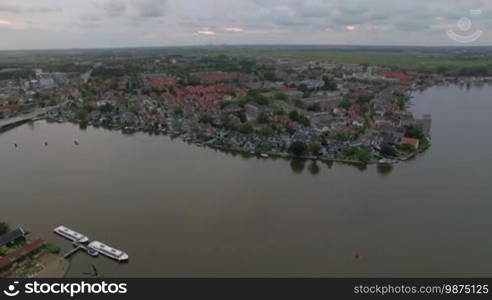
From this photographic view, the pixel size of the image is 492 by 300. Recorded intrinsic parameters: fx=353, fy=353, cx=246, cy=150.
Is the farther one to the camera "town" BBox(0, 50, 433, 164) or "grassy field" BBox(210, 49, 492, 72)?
"grassy field" BBox(210, 49, 492, 72)

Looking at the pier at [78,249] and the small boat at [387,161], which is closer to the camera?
the pier at [78,249]

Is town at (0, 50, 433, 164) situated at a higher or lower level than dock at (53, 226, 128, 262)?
higher

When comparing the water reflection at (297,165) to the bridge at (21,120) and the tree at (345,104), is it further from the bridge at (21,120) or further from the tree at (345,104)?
the bridge at (21,120)

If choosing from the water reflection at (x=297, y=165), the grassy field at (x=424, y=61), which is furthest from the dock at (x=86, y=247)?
the grassy field at (x=424, y=61)

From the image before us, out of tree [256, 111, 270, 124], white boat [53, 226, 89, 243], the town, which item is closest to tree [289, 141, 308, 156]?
the town

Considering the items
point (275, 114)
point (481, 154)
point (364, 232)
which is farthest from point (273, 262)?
point (275, 114)

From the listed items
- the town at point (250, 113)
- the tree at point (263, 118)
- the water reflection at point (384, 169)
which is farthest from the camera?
the tree at point (263, 118)

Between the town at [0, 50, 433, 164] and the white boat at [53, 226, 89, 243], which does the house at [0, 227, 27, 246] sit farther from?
the town at [0, 50, 433, 164]
